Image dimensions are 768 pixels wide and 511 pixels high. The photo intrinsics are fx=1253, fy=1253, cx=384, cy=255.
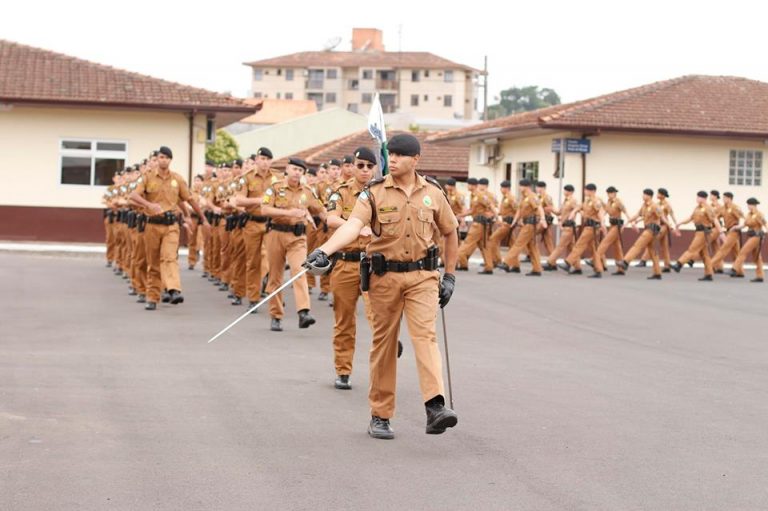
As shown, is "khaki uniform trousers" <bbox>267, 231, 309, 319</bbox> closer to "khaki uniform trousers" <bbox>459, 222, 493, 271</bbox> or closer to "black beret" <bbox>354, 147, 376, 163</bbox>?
"black beret" <bbox>354, 147, 376, 163</bbox>

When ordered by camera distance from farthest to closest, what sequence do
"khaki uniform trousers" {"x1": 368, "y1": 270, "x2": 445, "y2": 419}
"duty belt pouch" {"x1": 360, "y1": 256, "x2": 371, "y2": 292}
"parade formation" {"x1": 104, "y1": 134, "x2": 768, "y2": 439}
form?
1. "duty belt pouch" {"x1": 360, "y1": 256, "x2": 371, "y2": 292}
2. "parade formation" {"x1": 104, "y1": 134, "x2": 768, "y2": 439}
3. "khaki uniform trousers" {"x1": 368, "y1": 270, "x2": 445, "y2": 419}

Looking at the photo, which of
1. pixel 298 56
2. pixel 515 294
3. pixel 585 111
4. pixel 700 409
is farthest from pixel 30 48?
pixel 298 56

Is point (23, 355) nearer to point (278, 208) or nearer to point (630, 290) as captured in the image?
point (278, 208)

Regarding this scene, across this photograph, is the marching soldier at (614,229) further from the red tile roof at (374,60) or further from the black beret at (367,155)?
the red tile roof at (374,60)

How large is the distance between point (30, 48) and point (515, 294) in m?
21.5

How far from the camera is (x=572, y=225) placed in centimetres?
2819

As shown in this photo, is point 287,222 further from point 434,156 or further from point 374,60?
point 374,60

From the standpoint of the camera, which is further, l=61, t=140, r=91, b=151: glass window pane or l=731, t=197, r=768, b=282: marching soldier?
l=61, t=140, r=91, b=151: glass window pane

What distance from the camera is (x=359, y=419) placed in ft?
29.2

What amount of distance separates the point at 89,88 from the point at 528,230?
1321 cm

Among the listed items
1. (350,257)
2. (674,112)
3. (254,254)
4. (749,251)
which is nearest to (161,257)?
(254,254)

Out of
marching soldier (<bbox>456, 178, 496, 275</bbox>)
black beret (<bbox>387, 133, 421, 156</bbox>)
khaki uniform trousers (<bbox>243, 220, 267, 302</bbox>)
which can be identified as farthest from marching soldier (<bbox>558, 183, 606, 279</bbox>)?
black beret (<bbox>387, 133, 421, 156</bbox>)

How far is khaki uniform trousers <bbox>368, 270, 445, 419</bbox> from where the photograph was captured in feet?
26.5

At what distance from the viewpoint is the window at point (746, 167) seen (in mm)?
36219
